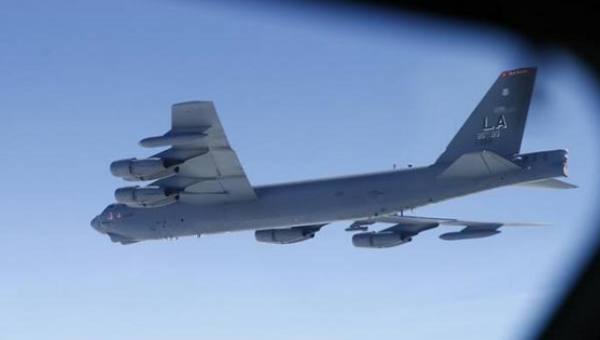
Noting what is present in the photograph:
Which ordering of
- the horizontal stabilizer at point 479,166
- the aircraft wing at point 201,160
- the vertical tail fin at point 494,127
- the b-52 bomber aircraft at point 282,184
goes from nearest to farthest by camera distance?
the horizontal stabilizer at point 479,166 → the b-52 bomber aircraft at point 282,184 → the aircraft wing at point 201,160 → the vertical tail fin at point 494,127

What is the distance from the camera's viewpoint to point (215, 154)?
23922mm

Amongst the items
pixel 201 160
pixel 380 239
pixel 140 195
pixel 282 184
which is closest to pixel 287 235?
pixel 282 184

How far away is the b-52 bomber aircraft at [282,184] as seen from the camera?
21.2 meters

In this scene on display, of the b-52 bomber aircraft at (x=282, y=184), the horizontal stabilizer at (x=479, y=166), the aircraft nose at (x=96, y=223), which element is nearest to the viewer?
the horizontal stabilizer at (x=479, y=166)

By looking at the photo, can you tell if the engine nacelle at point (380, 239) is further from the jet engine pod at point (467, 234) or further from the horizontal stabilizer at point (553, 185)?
the horizontal stabilizer at point (553, 185)

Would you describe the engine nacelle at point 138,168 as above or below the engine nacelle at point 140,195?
above

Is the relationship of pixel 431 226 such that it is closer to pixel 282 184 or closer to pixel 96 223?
pixel 282 184

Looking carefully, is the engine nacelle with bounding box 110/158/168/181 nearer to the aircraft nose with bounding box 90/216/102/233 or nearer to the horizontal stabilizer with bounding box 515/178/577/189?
the aircraft nose with bounding box 90/216/102/233

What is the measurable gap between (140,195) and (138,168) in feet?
4.78

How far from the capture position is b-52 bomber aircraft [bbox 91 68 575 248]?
2119 centimetres

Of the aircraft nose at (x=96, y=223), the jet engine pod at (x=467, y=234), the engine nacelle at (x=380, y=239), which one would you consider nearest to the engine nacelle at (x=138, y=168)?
the aircraft nose at (x=96, y=223)

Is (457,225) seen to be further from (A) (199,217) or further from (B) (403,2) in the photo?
(B) (403,2)

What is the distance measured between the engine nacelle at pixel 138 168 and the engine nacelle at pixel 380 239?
319 inches

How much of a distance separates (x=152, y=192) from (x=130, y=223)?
238 cm
